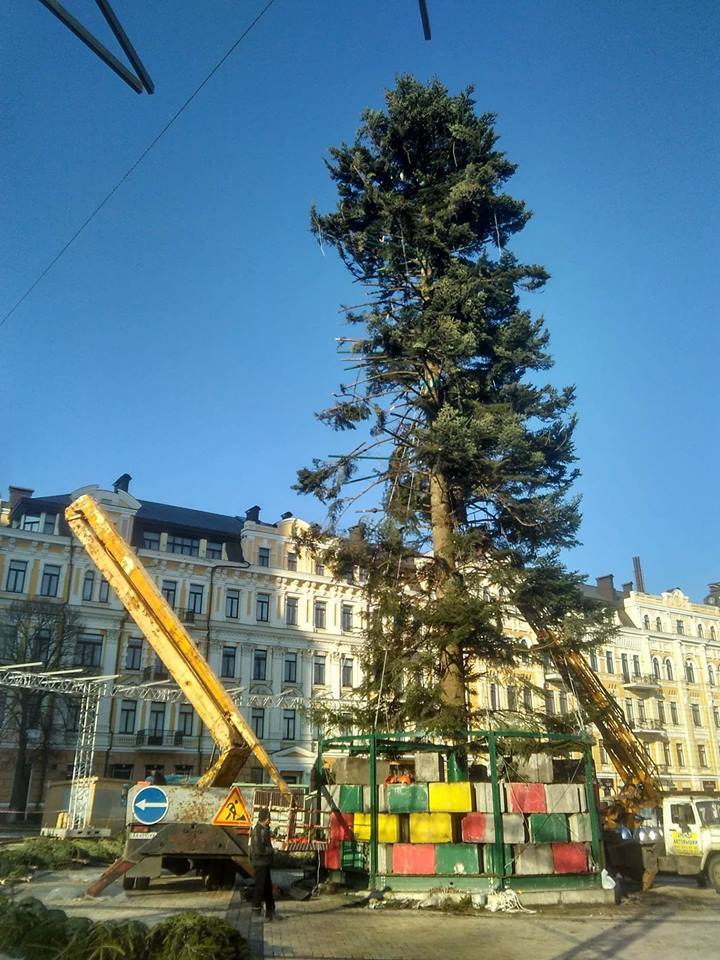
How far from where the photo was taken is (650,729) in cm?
5656

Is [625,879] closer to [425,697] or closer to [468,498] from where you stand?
[425,697]

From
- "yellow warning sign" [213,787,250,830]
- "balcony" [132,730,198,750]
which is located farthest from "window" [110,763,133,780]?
"yellow warning sign" [213,787,250,830]

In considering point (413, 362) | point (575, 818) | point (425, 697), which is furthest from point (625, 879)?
point (413, 362)

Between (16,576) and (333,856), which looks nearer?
(333,856)

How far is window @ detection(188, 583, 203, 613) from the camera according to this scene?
44438 millimetres

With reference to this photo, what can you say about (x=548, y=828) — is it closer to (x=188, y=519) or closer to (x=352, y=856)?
(x=352, y=856)

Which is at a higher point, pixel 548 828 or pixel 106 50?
pixel 106 50

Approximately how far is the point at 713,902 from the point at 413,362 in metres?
12.9

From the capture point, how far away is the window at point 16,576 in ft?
132

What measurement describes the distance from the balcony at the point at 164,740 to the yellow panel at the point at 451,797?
99.5 ft

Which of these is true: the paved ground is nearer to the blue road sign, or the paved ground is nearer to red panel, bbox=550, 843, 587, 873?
red panel, bbox=550, 843, 587, 873

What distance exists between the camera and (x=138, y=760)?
1586 inches

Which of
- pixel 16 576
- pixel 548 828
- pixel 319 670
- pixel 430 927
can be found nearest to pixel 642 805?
pixel 548 828

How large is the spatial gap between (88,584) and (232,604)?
321 inches
